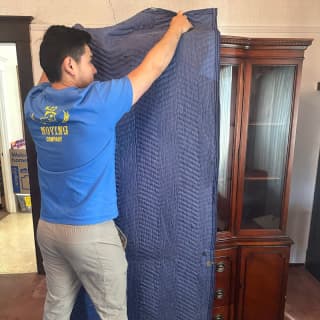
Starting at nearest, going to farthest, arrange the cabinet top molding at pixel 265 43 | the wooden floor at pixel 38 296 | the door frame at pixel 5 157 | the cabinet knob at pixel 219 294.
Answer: the cabinet top molding at pixel 265 43
the cabinet knob at pixel 219 294
the wooden floor at pixel 38 296
the door frame at pixel 5 157

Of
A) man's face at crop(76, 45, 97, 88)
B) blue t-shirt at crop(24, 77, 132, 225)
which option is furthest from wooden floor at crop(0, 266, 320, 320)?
man's face at crop(76, 45, 97, 88)

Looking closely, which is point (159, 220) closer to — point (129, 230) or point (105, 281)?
point (129, 230)

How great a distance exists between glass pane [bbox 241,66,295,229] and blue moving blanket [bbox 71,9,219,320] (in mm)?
622

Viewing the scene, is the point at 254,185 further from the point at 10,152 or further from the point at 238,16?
the point at 10,152

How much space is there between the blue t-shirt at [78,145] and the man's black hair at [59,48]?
81 mm

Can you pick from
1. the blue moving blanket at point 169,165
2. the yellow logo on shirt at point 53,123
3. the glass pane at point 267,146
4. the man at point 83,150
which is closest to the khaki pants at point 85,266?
the man at point 83,150

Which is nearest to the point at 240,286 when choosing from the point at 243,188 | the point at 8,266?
the point at 243,188

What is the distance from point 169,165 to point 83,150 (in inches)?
14.7

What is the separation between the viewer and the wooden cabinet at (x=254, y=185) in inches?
65.3

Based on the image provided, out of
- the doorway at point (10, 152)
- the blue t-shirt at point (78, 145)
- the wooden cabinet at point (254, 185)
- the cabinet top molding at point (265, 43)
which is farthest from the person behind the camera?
the doorway at point (10, 152)

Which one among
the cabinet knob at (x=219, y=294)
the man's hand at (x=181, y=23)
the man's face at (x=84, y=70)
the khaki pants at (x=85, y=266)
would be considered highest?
the man's hand at (x=181, y=23)

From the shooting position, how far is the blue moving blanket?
1.16 metres

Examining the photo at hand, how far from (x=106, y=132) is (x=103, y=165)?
120 mm

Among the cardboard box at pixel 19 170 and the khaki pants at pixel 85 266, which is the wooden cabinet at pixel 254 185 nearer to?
the khaki pants at pixel 85 266
